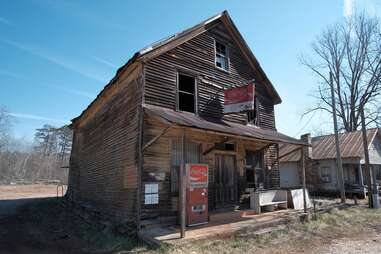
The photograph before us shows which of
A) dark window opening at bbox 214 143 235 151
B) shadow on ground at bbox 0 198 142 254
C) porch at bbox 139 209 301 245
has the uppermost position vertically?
dark window opening at bbox 214 143 235 151

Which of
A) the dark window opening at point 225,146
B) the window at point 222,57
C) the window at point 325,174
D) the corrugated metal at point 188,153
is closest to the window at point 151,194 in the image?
the corrugated metal at point 188,153

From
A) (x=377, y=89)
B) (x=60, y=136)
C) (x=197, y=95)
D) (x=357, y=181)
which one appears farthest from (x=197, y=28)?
(x=60, y=136)

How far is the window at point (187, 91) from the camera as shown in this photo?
11539 mm

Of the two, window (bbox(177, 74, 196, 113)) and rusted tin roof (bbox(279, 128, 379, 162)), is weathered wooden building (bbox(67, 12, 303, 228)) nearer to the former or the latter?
window (bbox(177, 74, 196, 113))

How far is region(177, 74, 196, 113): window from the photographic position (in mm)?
11539

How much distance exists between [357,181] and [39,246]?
21597 mm

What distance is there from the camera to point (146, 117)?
9.29 meters

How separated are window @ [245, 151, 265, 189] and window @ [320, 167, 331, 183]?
10.2 metres

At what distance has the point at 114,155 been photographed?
1114cm

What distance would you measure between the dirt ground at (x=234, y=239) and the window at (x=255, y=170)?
2.97 m

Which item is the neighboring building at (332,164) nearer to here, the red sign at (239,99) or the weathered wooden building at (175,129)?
the weathered wooden building at (175,129)

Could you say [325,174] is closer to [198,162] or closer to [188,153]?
[198,162]

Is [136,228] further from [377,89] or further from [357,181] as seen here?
[377,89]

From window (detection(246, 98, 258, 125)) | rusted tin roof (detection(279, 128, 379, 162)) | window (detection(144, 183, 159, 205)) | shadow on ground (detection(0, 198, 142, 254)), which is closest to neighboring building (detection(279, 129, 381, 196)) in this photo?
rusted tin roof (detection(279, 128, 379, 162))
